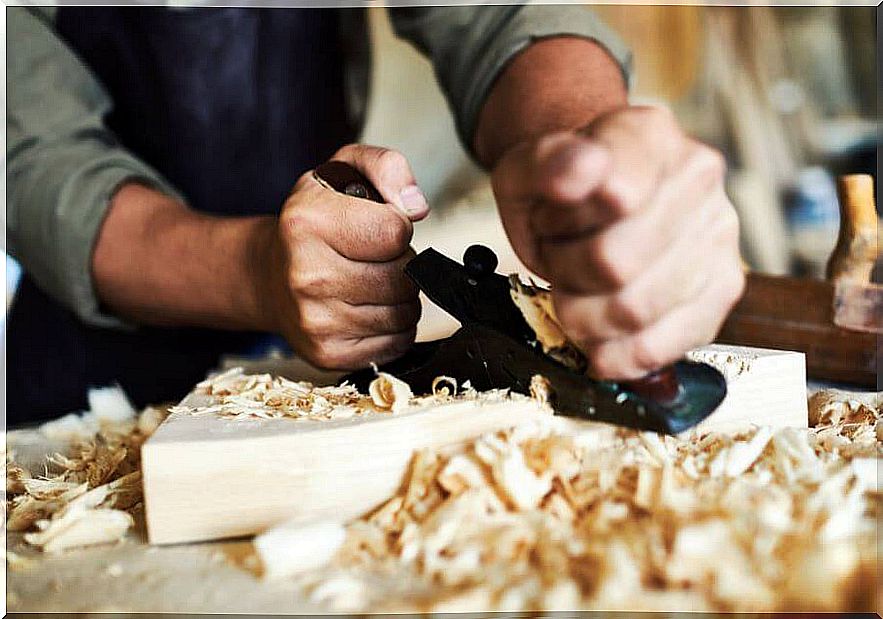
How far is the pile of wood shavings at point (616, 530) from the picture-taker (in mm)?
497

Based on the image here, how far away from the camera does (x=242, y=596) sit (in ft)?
1.80

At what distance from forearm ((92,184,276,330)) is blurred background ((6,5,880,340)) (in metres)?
1.60

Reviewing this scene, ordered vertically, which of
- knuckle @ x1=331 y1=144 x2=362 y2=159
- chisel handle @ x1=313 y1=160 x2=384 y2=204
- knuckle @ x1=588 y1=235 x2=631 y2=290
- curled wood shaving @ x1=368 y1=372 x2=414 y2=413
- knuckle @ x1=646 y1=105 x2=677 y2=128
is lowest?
curled wood shaving @ x1=368 y1=372 x2=414 y2=413

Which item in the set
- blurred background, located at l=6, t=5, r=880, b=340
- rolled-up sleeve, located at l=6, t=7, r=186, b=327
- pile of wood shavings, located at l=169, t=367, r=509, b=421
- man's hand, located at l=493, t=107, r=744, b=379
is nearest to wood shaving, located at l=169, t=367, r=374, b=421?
pile of wood shavings, located at l=169, t=367, r=509, b=421

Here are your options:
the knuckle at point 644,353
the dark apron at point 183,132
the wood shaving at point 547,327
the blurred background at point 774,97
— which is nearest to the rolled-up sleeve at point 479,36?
the dark apron at point 183,132

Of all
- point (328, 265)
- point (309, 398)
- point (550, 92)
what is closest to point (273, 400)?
point (309, 398)

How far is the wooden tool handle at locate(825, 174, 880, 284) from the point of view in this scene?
0.99m

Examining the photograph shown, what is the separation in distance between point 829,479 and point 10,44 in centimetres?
120

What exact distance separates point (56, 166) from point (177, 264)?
23cm

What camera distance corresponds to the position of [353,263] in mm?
841

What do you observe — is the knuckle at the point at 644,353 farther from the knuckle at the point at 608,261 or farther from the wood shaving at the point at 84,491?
the wood shaving at the point at 84,491

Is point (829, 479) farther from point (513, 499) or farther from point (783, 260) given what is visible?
point (783, 260)

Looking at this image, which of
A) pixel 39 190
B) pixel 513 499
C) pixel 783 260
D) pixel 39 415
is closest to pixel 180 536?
pixel 513 499

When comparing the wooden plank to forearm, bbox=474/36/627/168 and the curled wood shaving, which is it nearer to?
forearm, bbox=474/36/627/168
